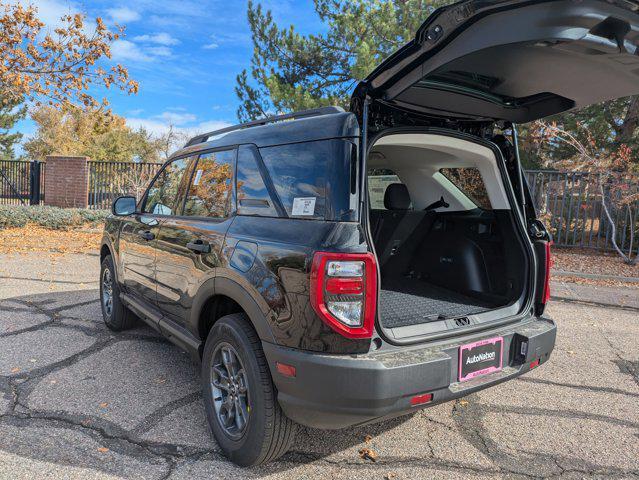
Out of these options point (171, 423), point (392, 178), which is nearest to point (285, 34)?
point (392, 178)

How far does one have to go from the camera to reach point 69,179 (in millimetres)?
15461

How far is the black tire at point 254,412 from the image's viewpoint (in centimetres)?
233

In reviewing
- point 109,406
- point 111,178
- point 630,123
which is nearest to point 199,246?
point 109,406

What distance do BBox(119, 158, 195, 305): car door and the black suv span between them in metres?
0.04

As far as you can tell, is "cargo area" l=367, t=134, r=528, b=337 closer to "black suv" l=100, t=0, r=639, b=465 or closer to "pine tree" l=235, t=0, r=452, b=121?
"black suv" l=100, t=0, r=639, b=465

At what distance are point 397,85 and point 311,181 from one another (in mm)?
659

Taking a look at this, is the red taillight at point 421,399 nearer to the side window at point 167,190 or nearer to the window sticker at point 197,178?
the window sticker at point 197,178

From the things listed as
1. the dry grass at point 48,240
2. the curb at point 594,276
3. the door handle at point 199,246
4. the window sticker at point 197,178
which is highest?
the window sticker at point 197,178

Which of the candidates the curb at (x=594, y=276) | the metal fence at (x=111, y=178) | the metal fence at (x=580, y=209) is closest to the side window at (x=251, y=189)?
the curb at (x=594, y=276)

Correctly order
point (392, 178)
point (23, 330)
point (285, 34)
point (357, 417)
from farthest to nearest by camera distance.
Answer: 1. point (285, 34)
2. point (23, 330)
3. point (392, 178)
4. point (357, 417)

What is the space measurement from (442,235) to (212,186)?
A: 1.90m

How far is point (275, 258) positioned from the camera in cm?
231

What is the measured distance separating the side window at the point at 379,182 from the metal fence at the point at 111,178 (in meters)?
12.5

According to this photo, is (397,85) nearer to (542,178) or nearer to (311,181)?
(311,181)
